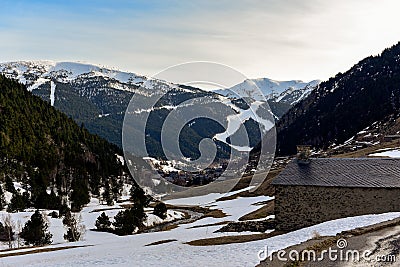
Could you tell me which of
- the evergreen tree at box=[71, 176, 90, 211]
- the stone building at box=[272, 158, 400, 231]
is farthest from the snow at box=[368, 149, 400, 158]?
the evergreen tree at box=[71, 176, 90, 211]

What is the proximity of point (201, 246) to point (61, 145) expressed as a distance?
135 m

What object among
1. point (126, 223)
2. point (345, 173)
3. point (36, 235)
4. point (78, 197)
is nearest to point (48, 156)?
point (78, 197)

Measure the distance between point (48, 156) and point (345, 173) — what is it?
117 meters

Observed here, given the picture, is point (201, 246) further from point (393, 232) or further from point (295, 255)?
point (393, 232)

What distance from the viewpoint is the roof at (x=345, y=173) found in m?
34.5

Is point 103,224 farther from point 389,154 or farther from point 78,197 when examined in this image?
point 389,154

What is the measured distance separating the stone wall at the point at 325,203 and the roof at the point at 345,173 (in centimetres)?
45

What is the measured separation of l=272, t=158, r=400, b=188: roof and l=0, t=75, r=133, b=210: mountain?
65.6 m

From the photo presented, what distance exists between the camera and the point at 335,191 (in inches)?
1383

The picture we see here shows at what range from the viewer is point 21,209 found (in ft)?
262

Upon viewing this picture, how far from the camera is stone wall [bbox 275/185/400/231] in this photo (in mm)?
33719

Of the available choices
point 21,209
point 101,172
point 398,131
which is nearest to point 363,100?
point 398,131

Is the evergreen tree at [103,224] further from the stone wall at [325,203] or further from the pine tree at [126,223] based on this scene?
the stone wall at [325,203]

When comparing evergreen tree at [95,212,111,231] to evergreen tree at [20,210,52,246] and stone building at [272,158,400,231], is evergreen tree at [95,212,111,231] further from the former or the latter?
stone building at [272,158,400,231]
